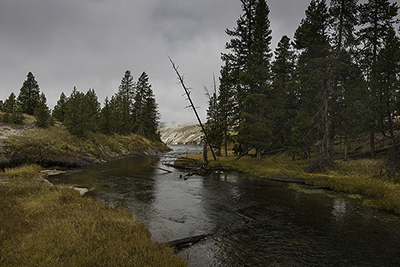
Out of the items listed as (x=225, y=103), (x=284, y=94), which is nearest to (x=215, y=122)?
(x=225, y=103)

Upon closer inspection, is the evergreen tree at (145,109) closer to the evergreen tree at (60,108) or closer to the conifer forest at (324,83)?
the evergreen tree at (60,108)

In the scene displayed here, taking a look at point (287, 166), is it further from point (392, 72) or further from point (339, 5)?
point (339, 5)

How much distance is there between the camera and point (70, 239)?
16.7 feet

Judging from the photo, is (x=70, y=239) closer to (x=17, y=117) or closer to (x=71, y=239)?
(x=71, y=239)

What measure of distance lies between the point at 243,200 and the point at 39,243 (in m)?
9.71

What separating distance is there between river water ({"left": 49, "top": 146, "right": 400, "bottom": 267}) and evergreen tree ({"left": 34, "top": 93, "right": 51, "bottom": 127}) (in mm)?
18094

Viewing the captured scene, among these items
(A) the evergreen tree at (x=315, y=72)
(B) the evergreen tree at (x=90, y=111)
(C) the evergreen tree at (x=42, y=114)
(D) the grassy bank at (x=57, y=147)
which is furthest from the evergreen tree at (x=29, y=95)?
(A) the evergreen tree at (x=315, y=72)

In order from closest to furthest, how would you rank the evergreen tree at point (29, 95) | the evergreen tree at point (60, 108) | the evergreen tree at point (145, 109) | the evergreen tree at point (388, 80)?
1. the evergreen tree at point (388, 80)
2. the evergreen tree at point (29, 95)
3. the evergreen tree at point (60, 108)
4. the evergreen tree at point (145, 109)

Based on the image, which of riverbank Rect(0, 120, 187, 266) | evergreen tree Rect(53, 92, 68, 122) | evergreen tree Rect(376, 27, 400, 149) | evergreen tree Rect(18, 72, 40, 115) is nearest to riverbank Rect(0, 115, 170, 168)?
evergreen tree Rect(53, 92, 68, 122)

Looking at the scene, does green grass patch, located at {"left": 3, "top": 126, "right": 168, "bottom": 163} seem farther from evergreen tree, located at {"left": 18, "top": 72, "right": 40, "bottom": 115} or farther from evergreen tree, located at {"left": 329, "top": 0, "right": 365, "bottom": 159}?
evergreen tree, located at {"left": 329, "top": 0, "right": 365, "bottom": 159}

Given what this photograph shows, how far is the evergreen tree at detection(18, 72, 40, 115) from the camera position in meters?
34.1

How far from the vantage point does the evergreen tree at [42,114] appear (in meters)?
26.2

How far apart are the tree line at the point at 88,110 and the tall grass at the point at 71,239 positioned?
77.0 ft

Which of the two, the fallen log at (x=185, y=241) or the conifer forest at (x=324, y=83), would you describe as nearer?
the fallen log at (x=185, y=241)
